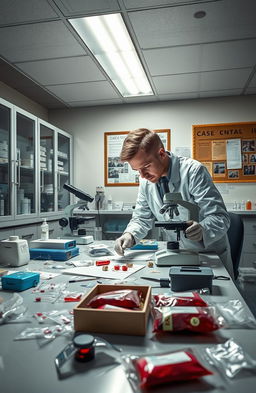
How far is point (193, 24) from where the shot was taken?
Result: 2059 millimetres

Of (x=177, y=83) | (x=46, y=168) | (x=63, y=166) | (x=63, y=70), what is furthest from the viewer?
(x=63, y=166)

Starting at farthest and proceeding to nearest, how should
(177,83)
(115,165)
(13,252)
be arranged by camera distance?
1. (115,165)
2. (177,83)
3. (13,252)

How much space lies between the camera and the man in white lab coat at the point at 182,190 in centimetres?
141

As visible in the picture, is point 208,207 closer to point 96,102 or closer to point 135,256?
point 135,256

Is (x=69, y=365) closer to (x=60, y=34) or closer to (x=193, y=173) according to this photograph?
(x=193, y=173)

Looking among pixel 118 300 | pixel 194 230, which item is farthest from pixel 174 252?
pixel 118 300

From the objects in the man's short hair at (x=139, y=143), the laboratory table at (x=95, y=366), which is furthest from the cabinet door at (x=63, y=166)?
the laboratory table at (x=95, y=366)

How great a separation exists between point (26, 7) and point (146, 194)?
1.48 metres

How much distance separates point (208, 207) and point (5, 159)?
1.92 meters

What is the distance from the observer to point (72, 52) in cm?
244

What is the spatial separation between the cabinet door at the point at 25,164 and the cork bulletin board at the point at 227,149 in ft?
6.48

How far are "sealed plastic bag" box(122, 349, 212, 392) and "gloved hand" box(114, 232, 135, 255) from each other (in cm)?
95

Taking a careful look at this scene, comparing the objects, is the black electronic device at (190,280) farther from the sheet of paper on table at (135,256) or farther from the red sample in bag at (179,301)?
the sheet of paper on table at (135,256)

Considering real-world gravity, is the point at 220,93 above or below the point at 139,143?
above
